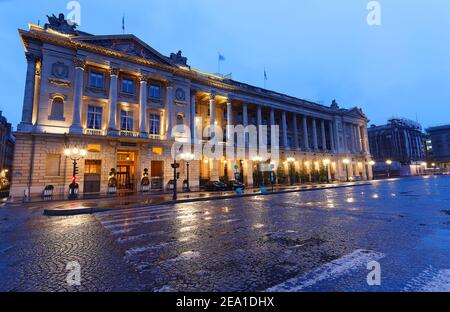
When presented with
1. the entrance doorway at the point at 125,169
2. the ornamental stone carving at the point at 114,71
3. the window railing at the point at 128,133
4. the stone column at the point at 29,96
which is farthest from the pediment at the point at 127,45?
the entrance doorway at the point at 125,169

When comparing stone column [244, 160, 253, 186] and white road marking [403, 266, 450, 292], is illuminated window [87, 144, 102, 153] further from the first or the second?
white road marking [403, 266, 450, 292]

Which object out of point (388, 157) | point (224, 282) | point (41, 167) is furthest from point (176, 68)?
point (388, 157)

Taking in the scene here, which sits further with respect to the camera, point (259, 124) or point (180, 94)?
point (259, 124)

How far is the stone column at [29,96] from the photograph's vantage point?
21.3m

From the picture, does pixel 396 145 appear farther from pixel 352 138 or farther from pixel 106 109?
pixel 106 109

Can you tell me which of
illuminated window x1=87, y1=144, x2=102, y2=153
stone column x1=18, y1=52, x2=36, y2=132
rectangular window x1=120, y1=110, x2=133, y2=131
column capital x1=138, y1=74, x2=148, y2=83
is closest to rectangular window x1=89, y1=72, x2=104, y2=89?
rectangular window x1=120, y1=110, x2=133, y2=131

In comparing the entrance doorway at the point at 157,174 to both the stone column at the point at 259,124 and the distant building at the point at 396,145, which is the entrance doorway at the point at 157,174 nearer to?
the stone column at the point at 259,124

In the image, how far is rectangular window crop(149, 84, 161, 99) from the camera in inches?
1147

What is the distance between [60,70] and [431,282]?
3077cm

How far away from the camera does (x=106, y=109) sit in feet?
85.1

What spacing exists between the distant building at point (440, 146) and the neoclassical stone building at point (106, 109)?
107 metres

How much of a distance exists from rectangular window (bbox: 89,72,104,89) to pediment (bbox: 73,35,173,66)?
328 cm

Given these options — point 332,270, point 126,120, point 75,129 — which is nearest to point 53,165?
point 75,129
